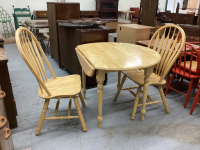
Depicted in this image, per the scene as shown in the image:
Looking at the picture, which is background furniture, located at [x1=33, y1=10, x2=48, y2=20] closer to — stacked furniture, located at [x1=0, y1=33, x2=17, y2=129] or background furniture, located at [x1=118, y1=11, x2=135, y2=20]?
background furniture, located at [x1=118, y1=11, x2=135, y2=20]

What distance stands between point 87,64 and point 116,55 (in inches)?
12.7

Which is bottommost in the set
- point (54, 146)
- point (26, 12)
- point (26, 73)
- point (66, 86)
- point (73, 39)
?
point (54, 146)

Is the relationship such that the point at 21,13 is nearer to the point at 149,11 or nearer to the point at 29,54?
the point at 149,11

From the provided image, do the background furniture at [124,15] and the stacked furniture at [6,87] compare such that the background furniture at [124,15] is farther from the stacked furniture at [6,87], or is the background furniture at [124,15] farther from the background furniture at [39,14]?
the stacked furniture at [6,87]

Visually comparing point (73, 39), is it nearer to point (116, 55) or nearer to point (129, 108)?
point (116, 55)

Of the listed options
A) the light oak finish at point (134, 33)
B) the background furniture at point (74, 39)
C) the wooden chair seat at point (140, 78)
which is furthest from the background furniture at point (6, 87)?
the light oak finish at point (134, 33)

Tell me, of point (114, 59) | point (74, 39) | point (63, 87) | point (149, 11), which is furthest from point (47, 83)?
point (149, 11)

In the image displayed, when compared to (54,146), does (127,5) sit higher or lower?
higher

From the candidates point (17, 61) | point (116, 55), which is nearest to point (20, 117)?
point (116, 55)

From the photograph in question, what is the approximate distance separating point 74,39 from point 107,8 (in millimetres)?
4753

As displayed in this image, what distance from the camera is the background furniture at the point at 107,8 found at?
21.4 feet

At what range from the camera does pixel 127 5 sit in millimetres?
7531

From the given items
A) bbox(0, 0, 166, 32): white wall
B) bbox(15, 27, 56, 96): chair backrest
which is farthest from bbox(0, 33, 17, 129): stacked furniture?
bbox(0, 0, 166, 32): white wall

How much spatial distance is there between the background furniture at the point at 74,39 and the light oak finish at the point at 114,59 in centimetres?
36
